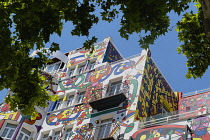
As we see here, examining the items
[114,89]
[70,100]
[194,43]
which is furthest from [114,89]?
[194,43]

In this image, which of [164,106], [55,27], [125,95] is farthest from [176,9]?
[164,106]

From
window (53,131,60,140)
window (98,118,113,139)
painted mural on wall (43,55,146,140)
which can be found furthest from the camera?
window (53,131,60,140)

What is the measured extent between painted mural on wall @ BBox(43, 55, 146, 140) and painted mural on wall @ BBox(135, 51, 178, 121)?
1.53 ft

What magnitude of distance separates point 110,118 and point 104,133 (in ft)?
5.19

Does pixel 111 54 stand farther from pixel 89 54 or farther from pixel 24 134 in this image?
pixel 24 134

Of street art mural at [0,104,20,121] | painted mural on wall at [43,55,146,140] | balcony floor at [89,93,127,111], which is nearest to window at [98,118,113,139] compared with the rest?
painted mural on wall at [43,55,146,140]

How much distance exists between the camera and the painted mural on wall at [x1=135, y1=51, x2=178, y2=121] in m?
21.3

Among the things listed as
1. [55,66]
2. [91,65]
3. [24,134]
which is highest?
[55,66]

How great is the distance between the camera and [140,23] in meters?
12.5

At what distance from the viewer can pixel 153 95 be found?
76.8 ft

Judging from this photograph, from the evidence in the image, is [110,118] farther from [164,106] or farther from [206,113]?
[206,113]

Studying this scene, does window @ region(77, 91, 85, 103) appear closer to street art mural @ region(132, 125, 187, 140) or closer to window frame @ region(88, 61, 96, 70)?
window frame @ region(88, 61, 96, 70)

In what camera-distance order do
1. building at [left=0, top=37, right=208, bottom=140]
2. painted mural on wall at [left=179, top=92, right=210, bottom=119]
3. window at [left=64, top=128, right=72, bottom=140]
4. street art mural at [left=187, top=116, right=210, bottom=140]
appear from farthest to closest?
painted mural on wall at [left=179, top=92, right=210, bottom=119] < window at [left=64, top=128, right=72, bottom=140] < building at [left=0, top=37, right=208, bottom=140] < street art mural at [left=187, top=116, right=210, bottom=140]

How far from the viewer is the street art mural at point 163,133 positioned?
54.3ft
